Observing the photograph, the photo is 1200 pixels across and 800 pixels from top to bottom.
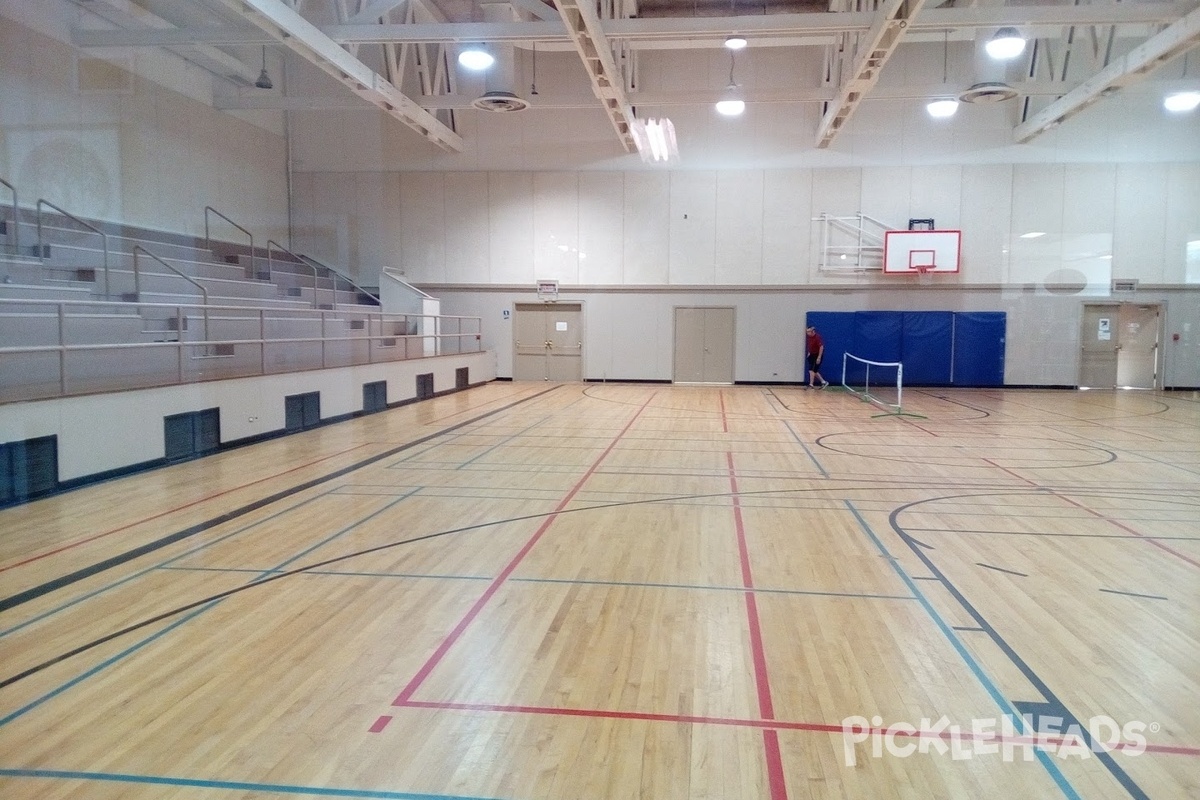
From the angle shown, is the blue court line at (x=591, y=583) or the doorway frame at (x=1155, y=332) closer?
the blue court line at (x=591, y=583)

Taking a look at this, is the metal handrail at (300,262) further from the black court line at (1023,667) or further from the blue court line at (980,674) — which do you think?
the blue court line at (980,674)

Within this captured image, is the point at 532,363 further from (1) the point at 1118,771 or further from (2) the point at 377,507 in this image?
(1) the point at 1118,771

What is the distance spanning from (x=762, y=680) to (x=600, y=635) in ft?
3.19

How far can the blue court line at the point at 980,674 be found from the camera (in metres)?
2.88

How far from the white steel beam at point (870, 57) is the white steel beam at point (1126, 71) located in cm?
426

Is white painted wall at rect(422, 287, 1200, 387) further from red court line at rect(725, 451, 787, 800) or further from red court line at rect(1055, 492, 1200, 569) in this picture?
red court line at rect(725, 451, 787, 800)

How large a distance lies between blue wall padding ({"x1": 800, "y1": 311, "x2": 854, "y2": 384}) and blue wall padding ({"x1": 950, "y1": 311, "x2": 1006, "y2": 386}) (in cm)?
281

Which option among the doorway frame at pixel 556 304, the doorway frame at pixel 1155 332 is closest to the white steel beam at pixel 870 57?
the doorway frame at pixel 556 304

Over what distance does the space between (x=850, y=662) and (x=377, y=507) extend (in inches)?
188

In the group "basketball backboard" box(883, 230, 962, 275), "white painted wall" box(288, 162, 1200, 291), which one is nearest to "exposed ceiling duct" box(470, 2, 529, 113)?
"white painted wall" box(288, 162, 1200, 291)

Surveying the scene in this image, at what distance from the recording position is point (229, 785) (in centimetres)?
283

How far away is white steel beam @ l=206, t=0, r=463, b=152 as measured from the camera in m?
11.5

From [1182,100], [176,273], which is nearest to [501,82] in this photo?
[176,273]

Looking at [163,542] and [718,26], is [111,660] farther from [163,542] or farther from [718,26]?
[718,26]
